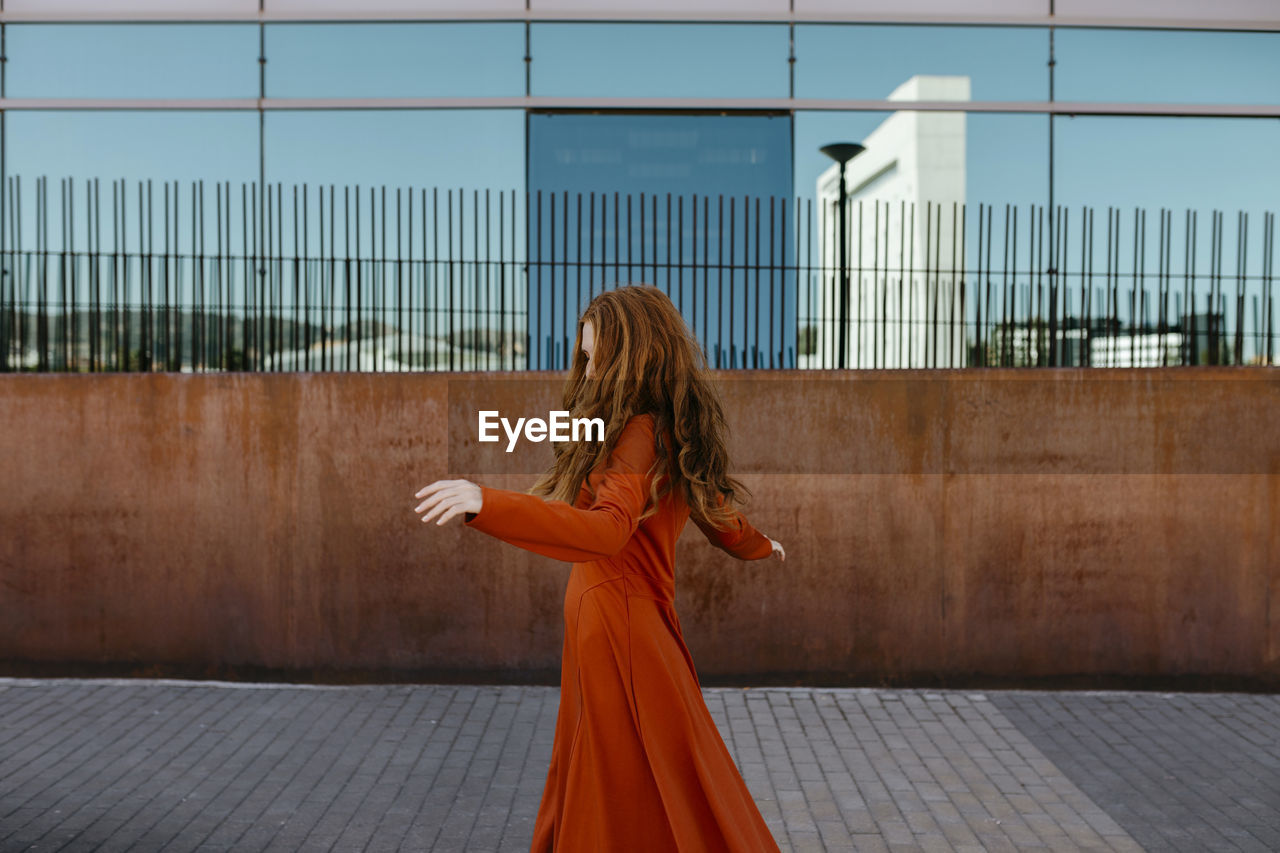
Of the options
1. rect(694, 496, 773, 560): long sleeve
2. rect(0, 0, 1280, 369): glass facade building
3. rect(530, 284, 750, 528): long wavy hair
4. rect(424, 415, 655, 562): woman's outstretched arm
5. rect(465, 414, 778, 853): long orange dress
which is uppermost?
rect(0, 0, 1280, 369): glass facade building

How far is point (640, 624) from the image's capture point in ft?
9.22

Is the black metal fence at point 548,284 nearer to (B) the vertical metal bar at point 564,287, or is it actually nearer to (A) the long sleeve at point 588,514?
(B) the vertical metal bar at point 564,287

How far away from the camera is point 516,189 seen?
24.8ft

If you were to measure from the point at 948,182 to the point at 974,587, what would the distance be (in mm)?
3087

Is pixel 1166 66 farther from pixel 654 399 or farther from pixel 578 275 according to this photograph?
pixel 654 399

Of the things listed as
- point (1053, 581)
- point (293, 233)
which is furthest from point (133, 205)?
point (1053, 581)

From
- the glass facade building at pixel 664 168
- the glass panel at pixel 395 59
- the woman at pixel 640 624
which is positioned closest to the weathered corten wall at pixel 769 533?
the glass facade building at pixel 664 168

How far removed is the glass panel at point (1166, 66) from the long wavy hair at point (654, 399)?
6.34 m

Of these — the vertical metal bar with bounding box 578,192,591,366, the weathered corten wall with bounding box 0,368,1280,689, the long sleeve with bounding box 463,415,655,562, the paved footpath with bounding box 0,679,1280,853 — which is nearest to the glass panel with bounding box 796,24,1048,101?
the vertical metal bar with bounding box 578,192,591,366

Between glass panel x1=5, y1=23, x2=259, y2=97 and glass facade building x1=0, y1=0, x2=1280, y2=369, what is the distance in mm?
18

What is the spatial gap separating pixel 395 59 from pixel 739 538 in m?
6.05

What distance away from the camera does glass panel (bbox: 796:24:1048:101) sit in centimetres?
782

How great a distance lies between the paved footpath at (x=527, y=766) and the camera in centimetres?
423

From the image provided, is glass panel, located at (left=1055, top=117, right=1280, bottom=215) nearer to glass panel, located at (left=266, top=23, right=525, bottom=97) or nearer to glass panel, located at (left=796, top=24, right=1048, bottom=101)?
glass panel, located at (left=796, top=24, right=1048, bottom=101)
